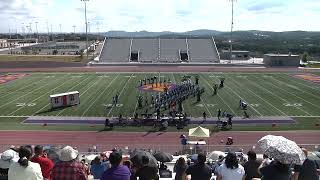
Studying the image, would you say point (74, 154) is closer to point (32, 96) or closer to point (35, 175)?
point (35, 175)

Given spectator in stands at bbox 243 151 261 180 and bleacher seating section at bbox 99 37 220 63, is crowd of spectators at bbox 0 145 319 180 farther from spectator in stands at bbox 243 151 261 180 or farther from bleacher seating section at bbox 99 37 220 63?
bleacher seating section at bbox 99 37 220 63

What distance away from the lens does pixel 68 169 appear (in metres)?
7.70

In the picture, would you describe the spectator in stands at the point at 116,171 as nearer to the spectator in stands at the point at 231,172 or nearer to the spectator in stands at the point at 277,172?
the spectator in stands at the point at 231,172

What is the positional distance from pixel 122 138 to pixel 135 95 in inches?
573

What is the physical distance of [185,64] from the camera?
73500 millimetres

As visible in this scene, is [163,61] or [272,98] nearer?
[272,98]

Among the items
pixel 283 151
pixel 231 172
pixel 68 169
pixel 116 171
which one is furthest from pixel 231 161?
pixel 68 169

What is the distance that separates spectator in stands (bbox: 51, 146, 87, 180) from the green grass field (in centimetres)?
2309

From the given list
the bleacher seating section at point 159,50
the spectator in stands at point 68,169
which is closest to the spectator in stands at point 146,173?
the spectator in stands at point 68,169

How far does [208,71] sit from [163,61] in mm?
16193

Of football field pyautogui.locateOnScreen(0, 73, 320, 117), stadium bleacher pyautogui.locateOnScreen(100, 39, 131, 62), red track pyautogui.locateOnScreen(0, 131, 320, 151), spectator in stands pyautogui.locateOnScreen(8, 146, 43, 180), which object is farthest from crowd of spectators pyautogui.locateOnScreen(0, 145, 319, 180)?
stadium bleacher pyautogui.locateOnScreen(100, 39, 131, 62)

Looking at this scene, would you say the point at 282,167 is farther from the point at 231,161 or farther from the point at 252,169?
the point at 252,169

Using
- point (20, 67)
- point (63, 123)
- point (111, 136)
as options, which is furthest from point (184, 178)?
point (20, 67)

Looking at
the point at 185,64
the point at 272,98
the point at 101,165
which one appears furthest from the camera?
the point at 185,64
